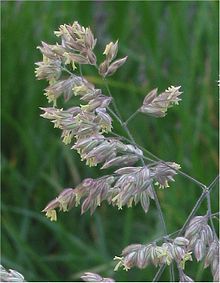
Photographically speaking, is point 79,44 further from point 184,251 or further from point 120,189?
point 184,251

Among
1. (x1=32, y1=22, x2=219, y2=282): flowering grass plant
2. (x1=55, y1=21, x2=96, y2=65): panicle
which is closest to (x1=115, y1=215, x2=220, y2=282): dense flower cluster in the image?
(x1=32, y1=22, x2=219, y2=282): flowering grass plant

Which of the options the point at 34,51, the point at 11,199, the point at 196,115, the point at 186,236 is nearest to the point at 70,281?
the point at 11,199

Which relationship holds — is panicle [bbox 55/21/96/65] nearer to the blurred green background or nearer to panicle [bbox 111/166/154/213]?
panicle [bbox 111/166/154/213]

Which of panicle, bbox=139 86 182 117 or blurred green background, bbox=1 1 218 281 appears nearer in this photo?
panicle, bbox=139 86 182 117

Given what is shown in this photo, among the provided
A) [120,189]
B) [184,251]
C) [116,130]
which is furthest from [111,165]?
[116,130]

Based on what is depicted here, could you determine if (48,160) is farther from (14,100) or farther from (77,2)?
(77,2)

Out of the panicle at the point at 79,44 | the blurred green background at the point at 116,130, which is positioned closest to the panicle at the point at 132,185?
the panicle at the point at 79,44

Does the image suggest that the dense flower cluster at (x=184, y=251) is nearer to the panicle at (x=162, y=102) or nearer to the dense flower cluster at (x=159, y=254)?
the dense flower cluster at (x=159, y=254)
